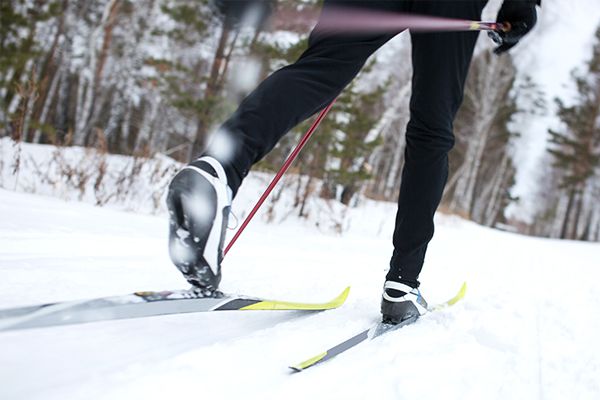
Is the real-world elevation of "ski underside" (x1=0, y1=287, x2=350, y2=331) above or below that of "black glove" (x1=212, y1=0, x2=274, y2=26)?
below

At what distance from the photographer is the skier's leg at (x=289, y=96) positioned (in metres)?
0.87

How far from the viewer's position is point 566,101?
21281 mm

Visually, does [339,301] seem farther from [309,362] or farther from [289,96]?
[289,96]

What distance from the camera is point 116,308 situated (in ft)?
2.39

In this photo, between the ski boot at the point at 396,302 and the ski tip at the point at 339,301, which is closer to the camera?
the ski boot at the point at 396,302

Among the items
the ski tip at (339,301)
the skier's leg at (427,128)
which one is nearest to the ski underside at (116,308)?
the ski tip at (339,301)

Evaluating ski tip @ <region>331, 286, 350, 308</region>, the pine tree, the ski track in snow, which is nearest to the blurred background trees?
the pine tree

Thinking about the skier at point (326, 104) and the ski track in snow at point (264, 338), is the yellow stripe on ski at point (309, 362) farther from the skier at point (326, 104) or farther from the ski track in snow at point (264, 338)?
the skier at point (326, 104)

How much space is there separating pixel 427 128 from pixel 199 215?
2.60 feet

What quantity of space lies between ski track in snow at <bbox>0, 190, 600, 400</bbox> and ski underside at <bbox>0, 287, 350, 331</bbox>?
0.09 m

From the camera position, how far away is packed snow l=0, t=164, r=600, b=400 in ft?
2.43

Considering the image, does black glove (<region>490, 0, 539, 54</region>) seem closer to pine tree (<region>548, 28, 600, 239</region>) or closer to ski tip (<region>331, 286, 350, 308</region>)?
ski tip (<region>331, 286, 350, 308</region>)

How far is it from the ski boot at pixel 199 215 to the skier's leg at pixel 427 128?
0.65 meters

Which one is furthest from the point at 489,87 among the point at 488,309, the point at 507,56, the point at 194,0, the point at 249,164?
the point at 249,164
